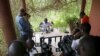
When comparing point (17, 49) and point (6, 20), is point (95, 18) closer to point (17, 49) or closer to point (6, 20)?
point (6, 20)

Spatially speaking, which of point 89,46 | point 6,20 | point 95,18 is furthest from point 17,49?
point 95,18

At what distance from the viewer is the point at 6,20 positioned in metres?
4.15

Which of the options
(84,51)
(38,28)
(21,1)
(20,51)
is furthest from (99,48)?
(38,28)

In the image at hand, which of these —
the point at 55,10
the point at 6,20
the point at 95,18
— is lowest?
the point at 55,10

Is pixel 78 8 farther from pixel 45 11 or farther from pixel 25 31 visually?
pixel 25 31

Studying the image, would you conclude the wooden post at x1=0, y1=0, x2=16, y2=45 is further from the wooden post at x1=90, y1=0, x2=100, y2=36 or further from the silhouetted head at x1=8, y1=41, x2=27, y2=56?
the silhouetted head at x1=8, y1=41, x2=27, y2=56

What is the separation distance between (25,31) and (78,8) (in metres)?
3.77

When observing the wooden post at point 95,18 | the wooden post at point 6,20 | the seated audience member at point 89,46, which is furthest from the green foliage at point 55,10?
the seated audience member at point 89,46

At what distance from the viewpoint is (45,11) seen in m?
8.45

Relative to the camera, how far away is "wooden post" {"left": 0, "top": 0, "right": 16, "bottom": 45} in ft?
13.2

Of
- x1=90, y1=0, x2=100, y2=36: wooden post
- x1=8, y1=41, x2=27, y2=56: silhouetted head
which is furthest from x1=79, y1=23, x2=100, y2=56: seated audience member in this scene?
x1=90, y1=0, x2=100, y2=36: wooden post

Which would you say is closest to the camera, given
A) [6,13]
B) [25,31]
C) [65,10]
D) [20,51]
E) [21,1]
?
[20,51]

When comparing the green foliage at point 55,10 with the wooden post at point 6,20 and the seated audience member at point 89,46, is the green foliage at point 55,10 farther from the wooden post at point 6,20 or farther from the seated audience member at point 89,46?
the seated audience member at point 89,46

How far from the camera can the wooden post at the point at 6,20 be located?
4.02 m
